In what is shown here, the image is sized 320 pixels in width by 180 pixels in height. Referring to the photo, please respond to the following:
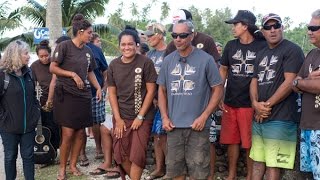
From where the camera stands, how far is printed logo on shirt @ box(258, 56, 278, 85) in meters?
4.29

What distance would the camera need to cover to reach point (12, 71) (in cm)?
491

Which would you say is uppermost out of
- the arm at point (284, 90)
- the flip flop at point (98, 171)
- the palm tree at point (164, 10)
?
the palm tree at point (164, 10)

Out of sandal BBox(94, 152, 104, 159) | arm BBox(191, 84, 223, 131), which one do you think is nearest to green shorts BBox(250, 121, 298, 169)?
arm BBox(191, 84, 223, 131)

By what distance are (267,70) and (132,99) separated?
1518mm

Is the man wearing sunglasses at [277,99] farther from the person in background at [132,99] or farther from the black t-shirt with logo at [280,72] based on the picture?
the person in background at [132,99]

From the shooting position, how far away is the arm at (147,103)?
185 inches

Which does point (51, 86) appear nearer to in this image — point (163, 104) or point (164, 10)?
point (163, 104)

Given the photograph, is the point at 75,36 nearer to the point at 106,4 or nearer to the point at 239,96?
the point at 239,96

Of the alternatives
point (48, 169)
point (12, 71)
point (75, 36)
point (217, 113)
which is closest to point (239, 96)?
point (217, 113)

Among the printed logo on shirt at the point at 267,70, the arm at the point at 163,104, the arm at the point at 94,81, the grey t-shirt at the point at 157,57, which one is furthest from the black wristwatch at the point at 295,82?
the arm at the point at 94,81

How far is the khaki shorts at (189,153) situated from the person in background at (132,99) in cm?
46

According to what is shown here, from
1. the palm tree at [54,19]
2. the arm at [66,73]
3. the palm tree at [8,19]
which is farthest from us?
the palm tree at [8,19]

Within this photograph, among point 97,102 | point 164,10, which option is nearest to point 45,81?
point 97,102

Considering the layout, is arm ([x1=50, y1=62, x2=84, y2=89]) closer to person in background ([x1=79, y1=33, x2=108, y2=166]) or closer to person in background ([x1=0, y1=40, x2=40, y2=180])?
person in background ([x1=0, y1=40, x2=40, y2=180])
